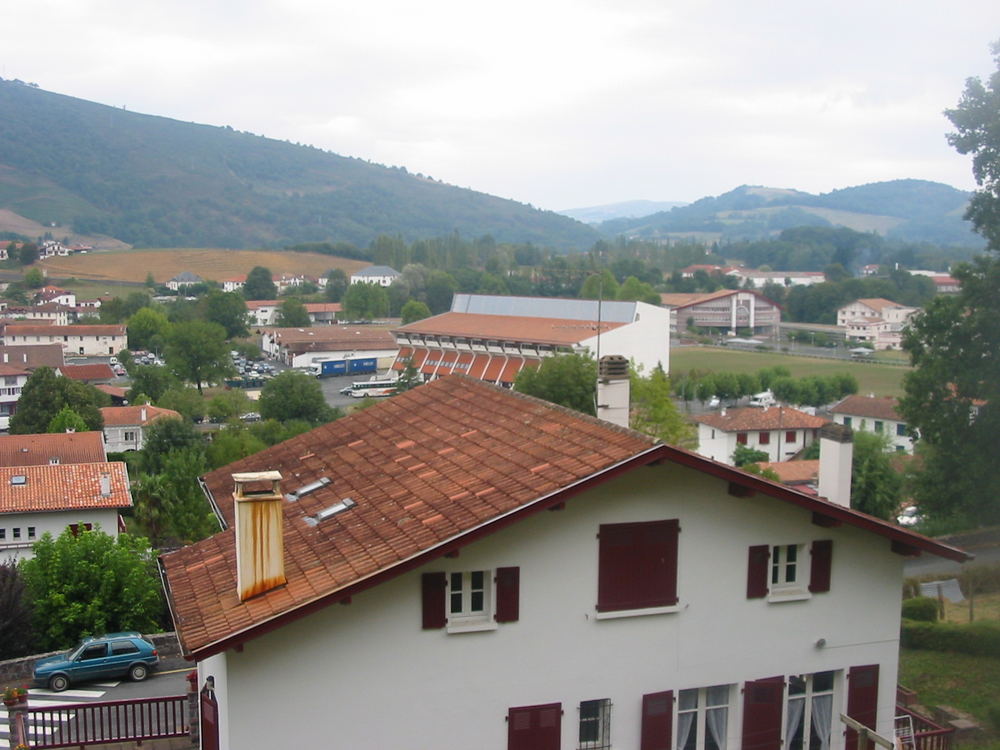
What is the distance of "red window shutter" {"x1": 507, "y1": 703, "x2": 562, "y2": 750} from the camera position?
9.78 m

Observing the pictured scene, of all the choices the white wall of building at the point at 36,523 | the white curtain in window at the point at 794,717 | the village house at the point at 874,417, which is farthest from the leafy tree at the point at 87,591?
the village house at the point at 874,417

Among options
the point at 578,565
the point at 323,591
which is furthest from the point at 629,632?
the point at 323,591

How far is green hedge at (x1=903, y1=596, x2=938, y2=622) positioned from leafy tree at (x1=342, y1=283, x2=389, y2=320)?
133102 mm

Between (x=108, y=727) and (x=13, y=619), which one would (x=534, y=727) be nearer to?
(x=108, y=727)

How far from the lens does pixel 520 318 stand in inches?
3792

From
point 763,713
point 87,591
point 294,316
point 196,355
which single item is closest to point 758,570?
point 763,713

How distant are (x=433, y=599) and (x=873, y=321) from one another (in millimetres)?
139851

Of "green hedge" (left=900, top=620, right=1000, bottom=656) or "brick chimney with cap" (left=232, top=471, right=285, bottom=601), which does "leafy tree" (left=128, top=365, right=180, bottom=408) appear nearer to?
"green hedge" (left=900, top=620, right=1000, bottom=656)

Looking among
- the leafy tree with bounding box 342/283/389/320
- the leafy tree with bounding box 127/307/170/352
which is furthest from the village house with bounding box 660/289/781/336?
the leafy tree with bounding box 127/307/170/352

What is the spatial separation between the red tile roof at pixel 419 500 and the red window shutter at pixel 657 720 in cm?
229

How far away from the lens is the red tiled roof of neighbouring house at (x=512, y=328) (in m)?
83.9

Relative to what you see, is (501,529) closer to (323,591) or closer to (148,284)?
(323,591)

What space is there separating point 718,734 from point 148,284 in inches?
6967

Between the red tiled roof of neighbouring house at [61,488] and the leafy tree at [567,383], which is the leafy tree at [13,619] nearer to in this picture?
the red tiled roof of neighbouring house at [61,488]
